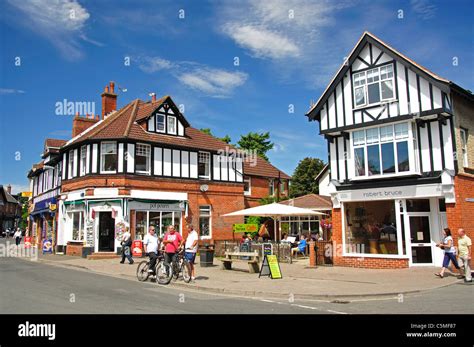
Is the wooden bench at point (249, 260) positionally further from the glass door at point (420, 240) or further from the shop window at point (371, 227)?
the glass door at point (420, 240)

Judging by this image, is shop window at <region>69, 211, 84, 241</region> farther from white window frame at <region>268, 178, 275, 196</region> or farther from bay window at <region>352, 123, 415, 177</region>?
bay window at <region>352, 123, 415, 177</region>

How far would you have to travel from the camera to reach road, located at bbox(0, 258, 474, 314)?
9.02m

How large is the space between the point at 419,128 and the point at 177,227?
1678cm

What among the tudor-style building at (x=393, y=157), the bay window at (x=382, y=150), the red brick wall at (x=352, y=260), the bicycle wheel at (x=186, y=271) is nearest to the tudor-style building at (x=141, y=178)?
the tudor-style building at (x=393, y=157)

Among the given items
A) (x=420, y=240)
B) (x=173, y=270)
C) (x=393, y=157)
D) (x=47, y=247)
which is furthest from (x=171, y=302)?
(x=47, y=247)

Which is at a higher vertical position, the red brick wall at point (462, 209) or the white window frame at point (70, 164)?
the white window frame at point (70, 164)

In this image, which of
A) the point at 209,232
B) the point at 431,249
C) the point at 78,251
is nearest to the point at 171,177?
the point at 209,232

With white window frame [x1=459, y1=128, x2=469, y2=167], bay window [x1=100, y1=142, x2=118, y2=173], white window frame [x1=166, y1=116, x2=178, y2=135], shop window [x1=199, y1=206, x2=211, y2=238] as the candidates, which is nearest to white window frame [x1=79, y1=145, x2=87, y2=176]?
bay window [x1=100, y1=142, x2=118, y2=173]

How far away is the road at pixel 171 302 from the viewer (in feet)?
29.6

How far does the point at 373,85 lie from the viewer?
18562 mm

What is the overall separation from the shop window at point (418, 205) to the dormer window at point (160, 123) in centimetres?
1687

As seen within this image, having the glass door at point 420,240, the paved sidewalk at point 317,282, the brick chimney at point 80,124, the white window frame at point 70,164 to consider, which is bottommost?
the paved sidewalk at point 317,282

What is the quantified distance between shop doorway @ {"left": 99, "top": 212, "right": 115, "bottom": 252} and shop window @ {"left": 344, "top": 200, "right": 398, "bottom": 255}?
14.2 m
